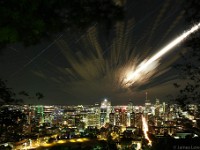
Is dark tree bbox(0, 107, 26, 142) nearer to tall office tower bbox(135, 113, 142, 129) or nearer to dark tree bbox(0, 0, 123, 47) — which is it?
dark tree bbox(0, 0, 123, 47)

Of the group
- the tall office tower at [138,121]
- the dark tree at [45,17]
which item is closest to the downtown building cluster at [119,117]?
the tall office tower at [138,121]

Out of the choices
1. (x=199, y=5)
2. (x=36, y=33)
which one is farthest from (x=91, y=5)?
(x=199, y=5)

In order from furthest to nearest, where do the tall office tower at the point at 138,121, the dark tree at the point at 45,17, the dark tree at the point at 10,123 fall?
the tall office tower at the point at 138,121, the dark tree at the point at 10,123, the dark tree at the point at 45,17

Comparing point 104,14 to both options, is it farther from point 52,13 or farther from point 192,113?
point 192,113

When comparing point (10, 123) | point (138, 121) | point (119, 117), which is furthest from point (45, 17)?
point (119, 117)

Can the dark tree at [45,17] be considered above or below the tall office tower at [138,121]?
above

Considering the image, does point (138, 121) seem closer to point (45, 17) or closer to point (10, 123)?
point (10, 123)

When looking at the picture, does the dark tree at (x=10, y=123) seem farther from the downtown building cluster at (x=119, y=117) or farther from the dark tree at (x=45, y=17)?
the dark tree at (x=45, y=17)

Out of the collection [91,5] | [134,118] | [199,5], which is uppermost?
[199,5]
